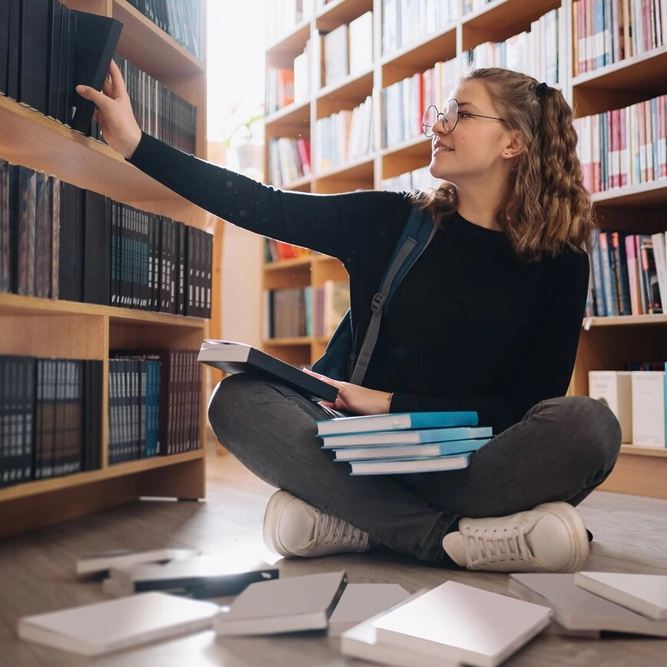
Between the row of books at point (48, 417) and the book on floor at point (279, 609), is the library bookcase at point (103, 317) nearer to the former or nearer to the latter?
the row of books at point (48, 417)

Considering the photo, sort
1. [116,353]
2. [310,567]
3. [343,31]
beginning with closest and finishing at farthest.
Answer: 1. [310,567]
2. [116,353]
3. [343,31]

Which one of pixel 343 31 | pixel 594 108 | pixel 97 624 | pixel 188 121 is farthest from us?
pixel 343 31

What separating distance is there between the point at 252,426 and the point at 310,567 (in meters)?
0.20

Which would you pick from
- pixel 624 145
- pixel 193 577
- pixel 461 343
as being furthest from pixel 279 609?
pixel 624 145

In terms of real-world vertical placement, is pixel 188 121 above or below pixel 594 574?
above

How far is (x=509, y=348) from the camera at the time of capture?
1.20m

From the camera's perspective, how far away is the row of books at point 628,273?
6.23ft

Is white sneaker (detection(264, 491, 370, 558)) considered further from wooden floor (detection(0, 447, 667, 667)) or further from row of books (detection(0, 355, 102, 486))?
row of books (detection(0, 355, 102, 486))

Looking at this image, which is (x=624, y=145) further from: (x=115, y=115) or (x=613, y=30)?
(x=115, y=115)

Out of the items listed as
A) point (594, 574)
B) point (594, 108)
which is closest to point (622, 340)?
point (594, 108)

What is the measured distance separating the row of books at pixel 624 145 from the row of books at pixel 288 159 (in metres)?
1.29

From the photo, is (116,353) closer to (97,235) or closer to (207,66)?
(97,235)

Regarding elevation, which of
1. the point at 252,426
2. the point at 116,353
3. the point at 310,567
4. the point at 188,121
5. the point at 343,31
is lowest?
the point at 310,567

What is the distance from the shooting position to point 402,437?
3.24 ft
